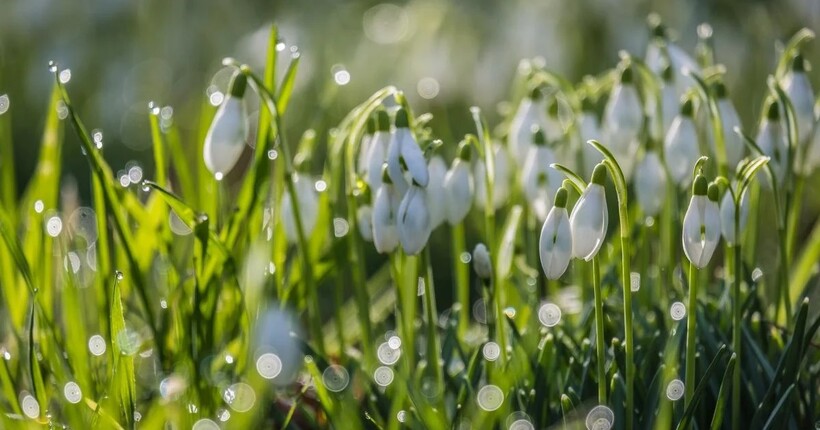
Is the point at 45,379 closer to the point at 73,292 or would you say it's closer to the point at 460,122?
the point at 73,292

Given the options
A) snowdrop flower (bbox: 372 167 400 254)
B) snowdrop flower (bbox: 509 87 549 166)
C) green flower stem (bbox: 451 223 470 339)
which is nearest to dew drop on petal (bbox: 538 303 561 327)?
green flower stem (bbox: 451 223 470 339)

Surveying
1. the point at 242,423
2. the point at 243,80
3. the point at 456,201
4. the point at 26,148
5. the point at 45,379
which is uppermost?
the point at 243,80

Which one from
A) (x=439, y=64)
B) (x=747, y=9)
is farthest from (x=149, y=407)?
(x=747, y=9)

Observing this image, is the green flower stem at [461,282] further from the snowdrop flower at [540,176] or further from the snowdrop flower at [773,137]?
the snowdrop flower at [773,137]

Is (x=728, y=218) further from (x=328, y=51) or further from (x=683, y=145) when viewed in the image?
(x=328, y=51)

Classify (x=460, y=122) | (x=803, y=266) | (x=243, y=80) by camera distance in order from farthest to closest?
(x=460, y=122), (x=803, y=266), (x=243, y=80)

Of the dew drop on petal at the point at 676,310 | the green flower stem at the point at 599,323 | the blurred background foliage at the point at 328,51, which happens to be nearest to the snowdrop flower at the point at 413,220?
the green flower stem at the point at 599,323
